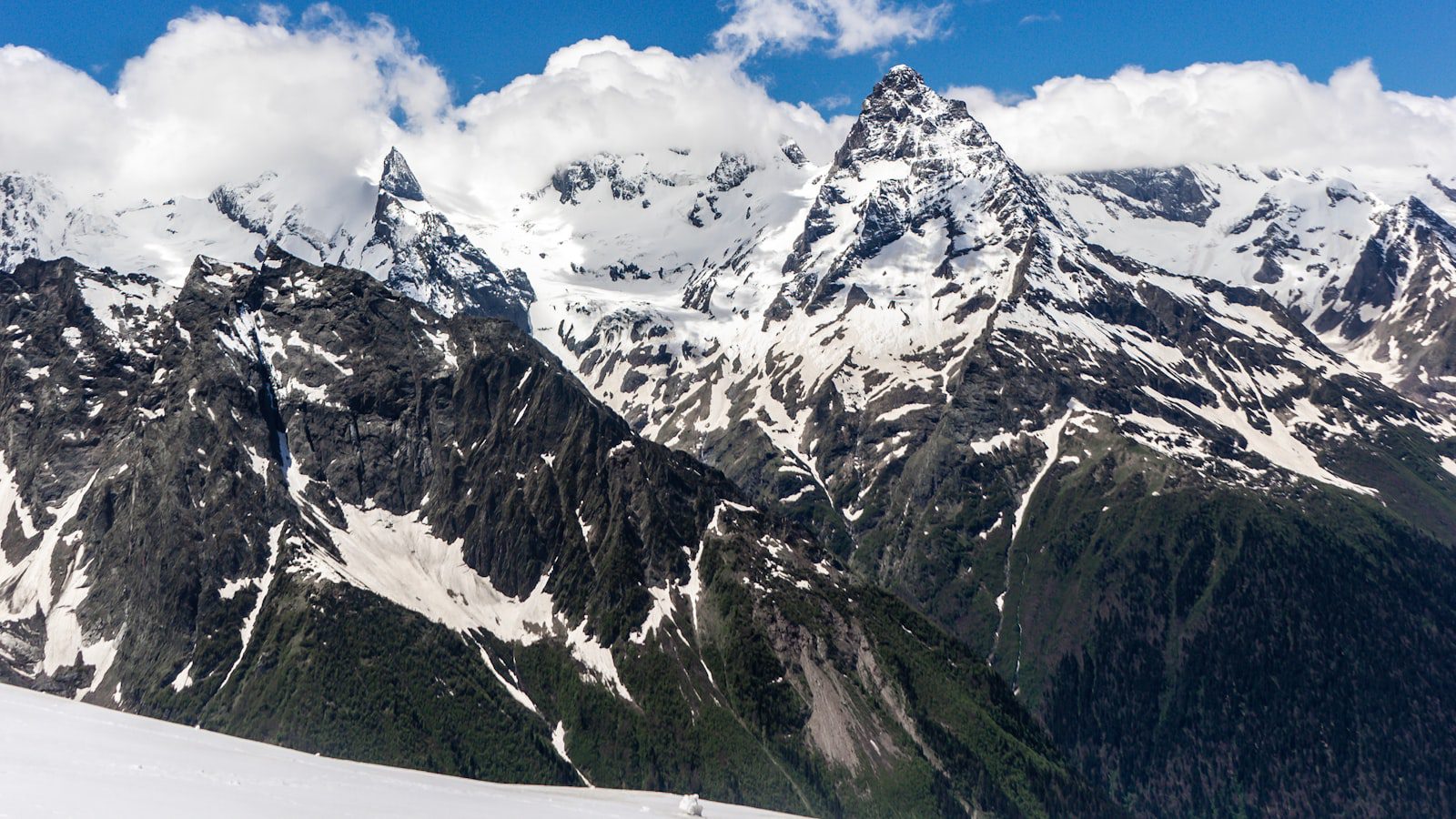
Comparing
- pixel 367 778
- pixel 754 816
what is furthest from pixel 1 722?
pixel 754 816

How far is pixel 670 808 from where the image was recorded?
6031 cm

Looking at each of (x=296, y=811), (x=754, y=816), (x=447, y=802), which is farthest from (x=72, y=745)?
(x=754, y=816)

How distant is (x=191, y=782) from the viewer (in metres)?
43.3

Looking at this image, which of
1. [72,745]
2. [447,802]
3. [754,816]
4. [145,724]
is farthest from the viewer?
[754,816]

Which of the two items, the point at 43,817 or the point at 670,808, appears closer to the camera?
the point at 43,817

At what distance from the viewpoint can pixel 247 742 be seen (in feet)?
198

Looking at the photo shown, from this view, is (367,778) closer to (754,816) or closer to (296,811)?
(296,811)

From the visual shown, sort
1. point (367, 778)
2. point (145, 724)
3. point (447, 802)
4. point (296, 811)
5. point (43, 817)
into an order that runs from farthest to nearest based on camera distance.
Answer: point (145, 724)
point (367, 778)
point (447, 802)
point (296, 811)
point (43, 817)

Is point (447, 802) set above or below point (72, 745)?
below

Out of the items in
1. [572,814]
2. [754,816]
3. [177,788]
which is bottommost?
[754,816]

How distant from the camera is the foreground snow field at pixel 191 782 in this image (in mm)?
38250

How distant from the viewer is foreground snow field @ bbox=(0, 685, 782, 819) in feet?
125

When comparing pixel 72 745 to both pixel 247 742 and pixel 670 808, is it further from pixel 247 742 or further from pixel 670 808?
pixel 670 808

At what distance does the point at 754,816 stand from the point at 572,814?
18.4 metres
